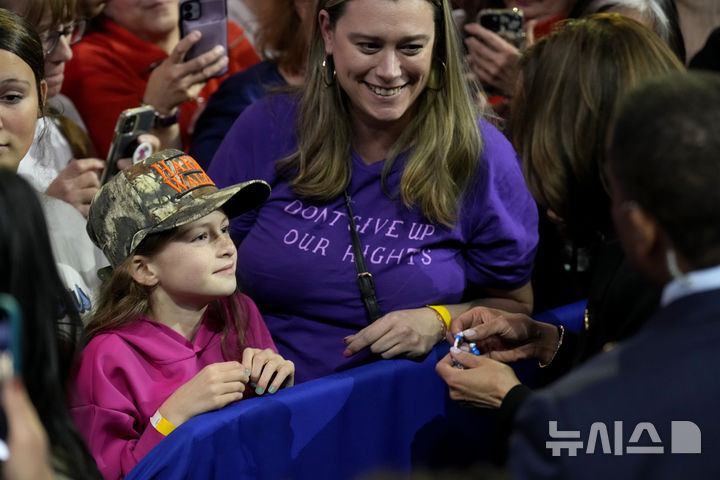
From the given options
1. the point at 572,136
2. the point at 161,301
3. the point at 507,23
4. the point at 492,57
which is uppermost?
the point at 572,136

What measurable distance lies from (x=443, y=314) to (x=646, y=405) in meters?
1.37

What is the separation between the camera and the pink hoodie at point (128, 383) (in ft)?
7.02

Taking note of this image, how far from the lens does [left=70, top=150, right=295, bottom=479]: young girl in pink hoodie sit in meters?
2.21

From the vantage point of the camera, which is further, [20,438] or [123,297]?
[123,297]

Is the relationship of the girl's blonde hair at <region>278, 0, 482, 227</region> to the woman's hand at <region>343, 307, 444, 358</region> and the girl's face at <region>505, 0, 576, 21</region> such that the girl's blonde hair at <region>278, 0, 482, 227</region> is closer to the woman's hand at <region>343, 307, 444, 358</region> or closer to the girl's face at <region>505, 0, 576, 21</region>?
the woman's hand at <region>343, 307, 444, 358</region>

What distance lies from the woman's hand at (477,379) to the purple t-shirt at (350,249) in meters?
0.30

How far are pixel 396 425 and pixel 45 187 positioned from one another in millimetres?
1375

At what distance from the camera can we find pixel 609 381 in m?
1.29

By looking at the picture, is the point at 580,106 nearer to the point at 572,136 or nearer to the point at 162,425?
the point at 572,136

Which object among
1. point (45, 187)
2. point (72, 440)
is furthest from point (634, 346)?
point (45, 187)

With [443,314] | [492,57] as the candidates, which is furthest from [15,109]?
[492,57]

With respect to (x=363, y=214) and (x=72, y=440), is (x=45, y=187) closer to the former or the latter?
(x=363, y=214)

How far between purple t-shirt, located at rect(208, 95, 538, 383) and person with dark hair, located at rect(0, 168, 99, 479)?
1.14 meters

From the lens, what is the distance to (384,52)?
265 cm
